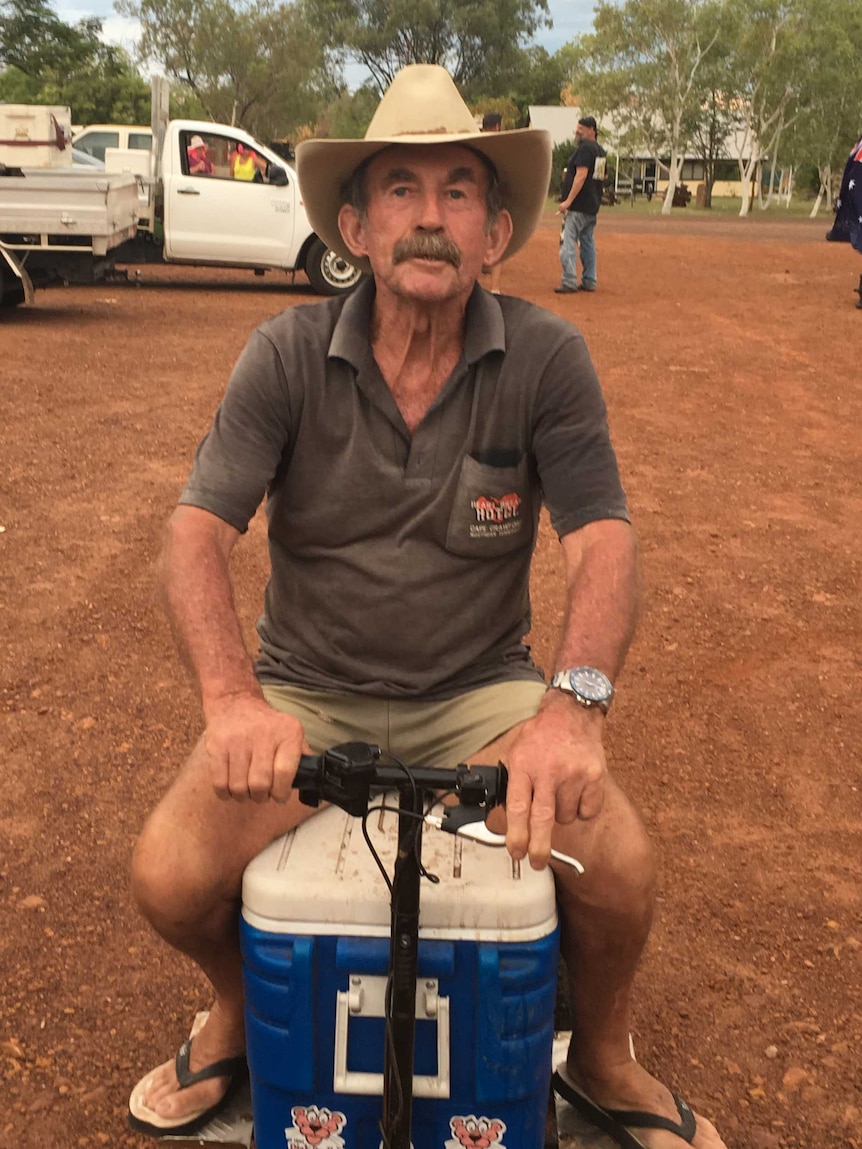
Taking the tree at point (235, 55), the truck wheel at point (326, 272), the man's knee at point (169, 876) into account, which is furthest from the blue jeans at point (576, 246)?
the tree at point (235, 55)

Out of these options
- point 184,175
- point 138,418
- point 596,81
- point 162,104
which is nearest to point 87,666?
point 138,418

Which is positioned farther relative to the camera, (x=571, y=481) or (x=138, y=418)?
(x=138, y=418)

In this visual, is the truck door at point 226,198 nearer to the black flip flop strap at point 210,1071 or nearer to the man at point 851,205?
the man at point 851,205

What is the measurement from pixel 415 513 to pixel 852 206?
12648 millimetres

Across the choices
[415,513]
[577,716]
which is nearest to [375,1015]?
[577,716]

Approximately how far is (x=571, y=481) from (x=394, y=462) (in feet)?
1.15

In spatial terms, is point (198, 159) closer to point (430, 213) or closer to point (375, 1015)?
point (430, 213)

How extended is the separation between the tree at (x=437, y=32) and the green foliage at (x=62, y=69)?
24274mm

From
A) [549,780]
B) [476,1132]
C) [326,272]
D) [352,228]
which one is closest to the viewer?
[549,780]

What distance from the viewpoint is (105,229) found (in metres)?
12.0

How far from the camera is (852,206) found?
1370 cm

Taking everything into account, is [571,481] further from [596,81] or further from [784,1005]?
[596,81]

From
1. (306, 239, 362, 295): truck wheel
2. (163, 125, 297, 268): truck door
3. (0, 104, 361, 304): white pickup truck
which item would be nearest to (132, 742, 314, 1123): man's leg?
(0, 104, 361, 304): white pickup truck

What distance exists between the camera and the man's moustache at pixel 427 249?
8.32ft
